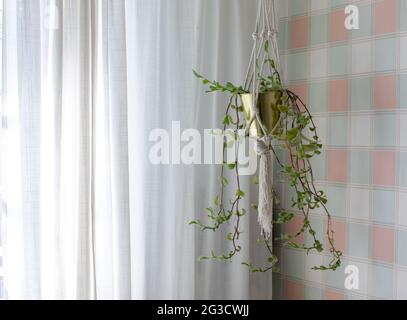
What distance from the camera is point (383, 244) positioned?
5.68ft

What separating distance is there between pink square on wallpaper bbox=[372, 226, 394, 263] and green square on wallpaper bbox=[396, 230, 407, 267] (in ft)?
0.07

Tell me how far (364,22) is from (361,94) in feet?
0.79

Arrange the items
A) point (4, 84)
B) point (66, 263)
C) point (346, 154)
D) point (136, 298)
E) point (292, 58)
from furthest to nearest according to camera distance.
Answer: point (292, 58) → point (346, 154) → point (136, 298) → point (66, 263) → point (4, 84)

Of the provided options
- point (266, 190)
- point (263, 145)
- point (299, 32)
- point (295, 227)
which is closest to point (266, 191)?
point (266, 190)

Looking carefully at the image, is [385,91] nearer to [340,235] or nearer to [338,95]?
[338,95]

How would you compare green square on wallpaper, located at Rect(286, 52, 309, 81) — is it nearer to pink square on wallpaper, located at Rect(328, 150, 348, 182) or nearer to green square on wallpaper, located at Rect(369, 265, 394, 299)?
pink square on wallpaper, located at Rect(328, 150, 348, 182)

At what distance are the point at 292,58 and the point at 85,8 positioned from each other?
85 cm

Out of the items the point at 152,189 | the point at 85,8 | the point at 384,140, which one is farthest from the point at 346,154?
the point at 85,8

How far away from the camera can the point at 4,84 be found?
140cm

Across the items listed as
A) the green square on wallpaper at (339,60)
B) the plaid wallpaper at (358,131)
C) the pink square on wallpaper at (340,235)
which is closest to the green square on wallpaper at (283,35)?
the plaid wallpaper at (358,131)

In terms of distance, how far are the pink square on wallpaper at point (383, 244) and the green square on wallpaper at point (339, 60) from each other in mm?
552

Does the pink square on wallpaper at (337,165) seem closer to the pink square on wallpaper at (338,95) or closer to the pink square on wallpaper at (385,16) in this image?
the pink square on wallpaper at (338,95)

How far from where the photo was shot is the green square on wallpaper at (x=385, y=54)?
170 centimetres
